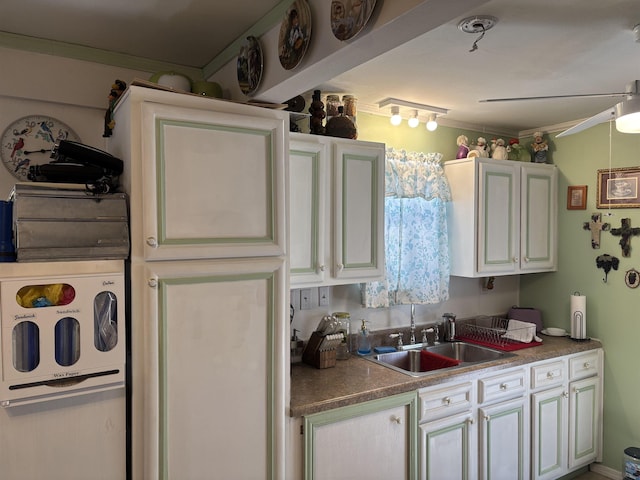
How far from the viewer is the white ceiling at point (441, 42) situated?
1782mm

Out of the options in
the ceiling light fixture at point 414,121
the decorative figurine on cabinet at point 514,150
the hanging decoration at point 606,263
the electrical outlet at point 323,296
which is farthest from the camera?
the decorative figurine on cabinet at point 514,150

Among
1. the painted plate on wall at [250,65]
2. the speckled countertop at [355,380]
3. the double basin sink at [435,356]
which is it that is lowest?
the double basin sink at [435,356]

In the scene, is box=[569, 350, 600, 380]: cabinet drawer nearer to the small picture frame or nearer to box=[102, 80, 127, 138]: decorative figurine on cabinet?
the small picture frame

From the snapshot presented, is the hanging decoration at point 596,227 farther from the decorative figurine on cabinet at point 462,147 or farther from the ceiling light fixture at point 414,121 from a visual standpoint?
the ceiling light fixture at point 414,121

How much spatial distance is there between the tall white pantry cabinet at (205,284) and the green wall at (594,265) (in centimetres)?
140

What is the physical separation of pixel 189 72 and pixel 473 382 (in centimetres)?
233

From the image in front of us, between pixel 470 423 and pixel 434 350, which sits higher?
pixel 434 350

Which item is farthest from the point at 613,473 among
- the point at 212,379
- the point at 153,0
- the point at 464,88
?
the point at 153,0

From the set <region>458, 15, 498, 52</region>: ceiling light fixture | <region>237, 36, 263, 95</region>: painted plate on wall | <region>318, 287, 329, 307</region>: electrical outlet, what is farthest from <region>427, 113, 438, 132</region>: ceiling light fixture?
<region>237, 36, 263, 95</region>: painted plate on wall

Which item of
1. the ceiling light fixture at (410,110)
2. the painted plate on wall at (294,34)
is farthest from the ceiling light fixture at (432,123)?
the painted plate on wall at (294,34)

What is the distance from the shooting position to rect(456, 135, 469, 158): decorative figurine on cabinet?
3324 mm

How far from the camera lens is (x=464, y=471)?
265 centimetres

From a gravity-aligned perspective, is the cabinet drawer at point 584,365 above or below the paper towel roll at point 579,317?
below

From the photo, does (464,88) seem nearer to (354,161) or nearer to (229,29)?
(354,161)
